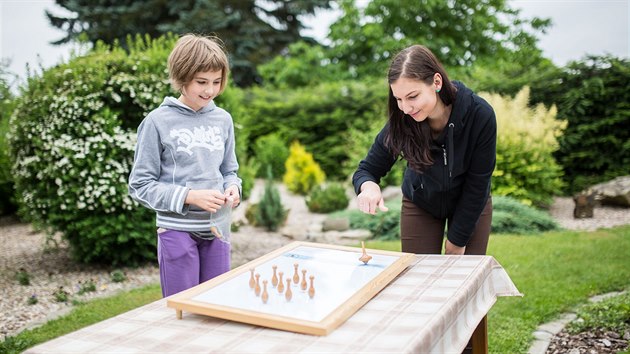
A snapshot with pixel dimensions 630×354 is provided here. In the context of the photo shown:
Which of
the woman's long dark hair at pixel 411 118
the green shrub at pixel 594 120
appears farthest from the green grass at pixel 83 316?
the green shrub at pixel 594 120

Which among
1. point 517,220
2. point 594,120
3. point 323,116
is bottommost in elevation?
point 517,220

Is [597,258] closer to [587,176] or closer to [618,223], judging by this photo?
[618,223]

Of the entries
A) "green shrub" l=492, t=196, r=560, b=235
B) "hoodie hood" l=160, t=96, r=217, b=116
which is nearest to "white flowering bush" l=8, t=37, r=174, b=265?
"hoodie hood" l=160, t=96, r=217, b=116

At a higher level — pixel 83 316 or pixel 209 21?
pixel 209 21

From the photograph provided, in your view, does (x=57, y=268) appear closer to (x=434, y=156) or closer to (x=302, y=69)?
(x=434, y=156)

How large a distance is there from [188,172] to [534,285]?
348cm

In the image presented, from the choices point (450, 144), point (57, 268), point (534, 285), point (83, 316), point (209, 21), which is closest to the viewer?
point (450, 144)

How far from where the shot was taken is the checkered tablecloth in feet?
4.97

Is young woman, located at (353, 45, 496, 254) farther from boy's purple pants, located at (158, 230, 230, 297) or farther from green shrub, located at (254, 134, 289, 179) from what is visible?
green shrub, located at (254, 134, 289, 179)

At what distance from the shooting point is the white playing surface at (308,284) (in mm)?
1735

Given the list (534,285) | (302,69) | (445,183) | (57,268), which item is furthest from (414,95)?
(302,69)

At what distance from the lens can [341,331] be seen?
63.4 inches

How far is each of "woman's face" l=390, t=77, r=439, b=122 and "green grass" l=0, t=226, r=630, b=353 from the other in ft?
5.91

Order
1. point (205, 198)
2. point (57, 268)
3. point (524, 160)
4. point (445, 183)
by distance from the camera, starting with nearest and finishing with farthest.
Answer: point (205, 198), point (445, 183), point (57, 268), point (524, 160)
